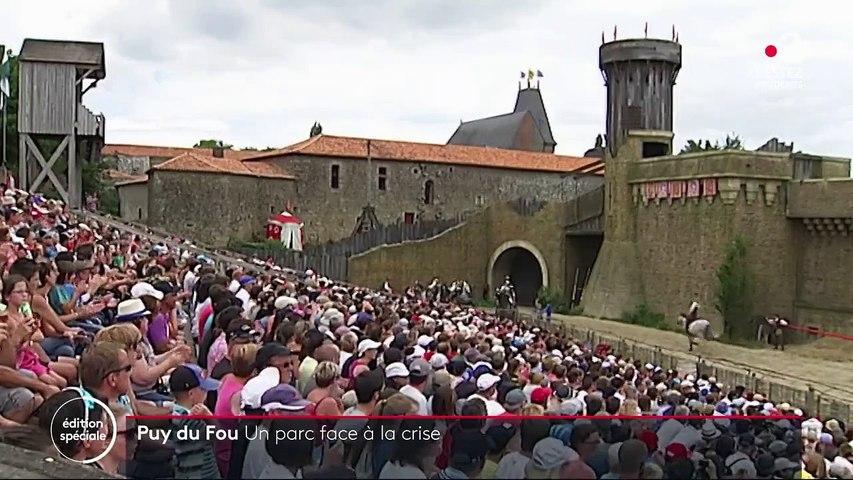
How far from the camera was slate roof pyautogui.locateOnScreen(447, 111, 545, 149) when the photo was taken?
60.2m

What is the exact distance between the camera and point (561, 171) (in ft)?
151

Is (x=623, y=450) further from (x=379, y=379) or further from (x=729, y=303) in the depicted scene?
(x=729, y=303)

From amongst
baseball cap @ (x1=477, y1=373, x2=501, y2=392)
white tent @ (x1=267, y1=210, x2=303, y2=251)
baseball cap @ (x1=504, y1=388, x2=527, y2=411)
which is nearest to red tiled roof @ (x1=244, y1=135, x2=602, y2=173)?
white tent @ (x1=267, y1=210, x2=303, y2=251)

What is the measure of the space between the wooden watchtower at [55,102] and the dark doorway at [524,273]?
1734 cm

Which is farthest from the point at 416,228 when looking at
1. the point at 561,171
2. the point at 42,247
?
the point at 42,247

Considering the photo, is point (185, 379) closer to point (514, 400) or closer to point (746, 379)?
point (514, 400)

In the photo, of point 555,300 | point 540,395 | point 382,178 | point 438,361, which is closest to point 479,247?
point 555,300

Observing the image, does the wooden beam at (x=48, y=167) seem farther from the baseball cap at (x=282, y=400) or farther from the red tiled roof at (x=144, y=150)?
the baseball cap at (x=282, y=400)

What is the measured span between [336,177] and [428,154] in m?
4.82

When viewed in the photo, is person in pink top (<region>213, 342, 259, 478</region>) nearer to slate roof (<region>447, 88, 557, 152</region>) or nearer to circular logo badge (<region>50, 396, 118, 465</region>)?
circular logo badge (<region>50, 396, 118, 465</region>)

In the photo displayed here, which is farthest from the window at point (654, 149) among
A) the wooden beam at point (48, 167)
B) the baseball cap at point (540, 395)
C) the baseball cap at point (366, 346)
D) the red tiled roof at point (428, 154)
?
the baseball cap at point (540, 395)

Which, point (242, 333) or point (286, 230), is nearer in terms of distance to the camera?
point (242, 333)

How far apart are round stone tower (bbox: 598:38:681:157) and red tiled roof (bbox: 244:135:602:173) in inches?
357

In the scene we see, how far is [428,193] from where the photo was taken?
43.2m
